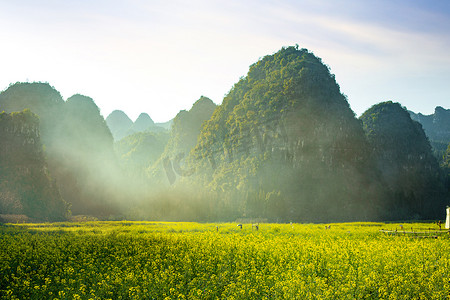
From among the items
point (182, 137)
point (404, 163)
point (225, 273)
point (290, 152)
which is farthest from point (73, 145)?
point (225, 273)

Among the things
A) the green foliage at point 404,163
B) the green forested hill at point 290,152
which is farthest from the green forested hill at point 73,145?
the green foliage at point 404,163

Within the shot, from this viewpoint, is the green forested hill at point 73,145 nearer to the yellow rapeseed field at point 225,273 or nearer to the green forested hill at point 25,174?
the green forested hill at point 25,174

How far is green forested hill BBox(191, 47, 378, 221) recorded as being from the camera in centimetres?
9288

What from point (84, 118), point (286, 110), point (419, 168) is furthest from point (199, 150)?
point (419, 168)

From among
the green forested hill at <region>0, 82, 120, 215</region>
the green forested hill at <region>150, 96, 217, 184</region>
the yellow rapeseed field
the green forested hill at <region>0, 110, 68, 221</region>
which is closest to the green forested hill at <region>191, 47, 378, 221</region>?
the green forested hill at <region>150, 96, 217, 184</region>

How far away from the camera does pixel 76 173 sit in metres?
127

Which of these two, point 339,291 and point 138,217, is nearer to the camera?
point 339,291

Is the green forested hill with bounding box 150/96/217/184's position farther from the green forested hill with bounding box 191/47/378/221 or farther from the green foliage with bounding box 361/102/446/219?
the green foliage with bounding box 361/102/446/219

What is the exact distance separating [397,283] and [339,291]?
3.23 meters

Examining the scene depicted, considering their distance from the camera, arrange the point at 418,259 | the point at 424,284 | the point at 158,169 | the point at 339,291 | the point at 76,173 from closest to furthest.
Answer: the point at 339,291, the point at 424,284, the point at 418,259, the point at 76,173, the point at 158,169

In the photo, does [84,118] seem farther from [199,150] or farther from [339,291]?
[339,291]

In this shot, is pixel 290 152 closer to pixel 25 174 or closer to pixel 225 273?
pixel 25 174

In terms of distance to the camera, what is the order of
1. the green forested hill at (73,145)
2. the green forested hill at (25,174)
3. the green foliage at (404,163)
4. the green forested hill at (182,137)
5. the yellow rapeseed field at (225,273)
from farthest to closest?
1. the green forested hill at (182,137)
2. the green forested hill at (73,145)
3. the green foliage at (404,163)
4. the green forested hill at (25,174)
5. the yellow rapeseed field at (225,273)

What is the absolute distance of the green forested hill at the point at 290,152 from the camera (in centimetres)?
9288
